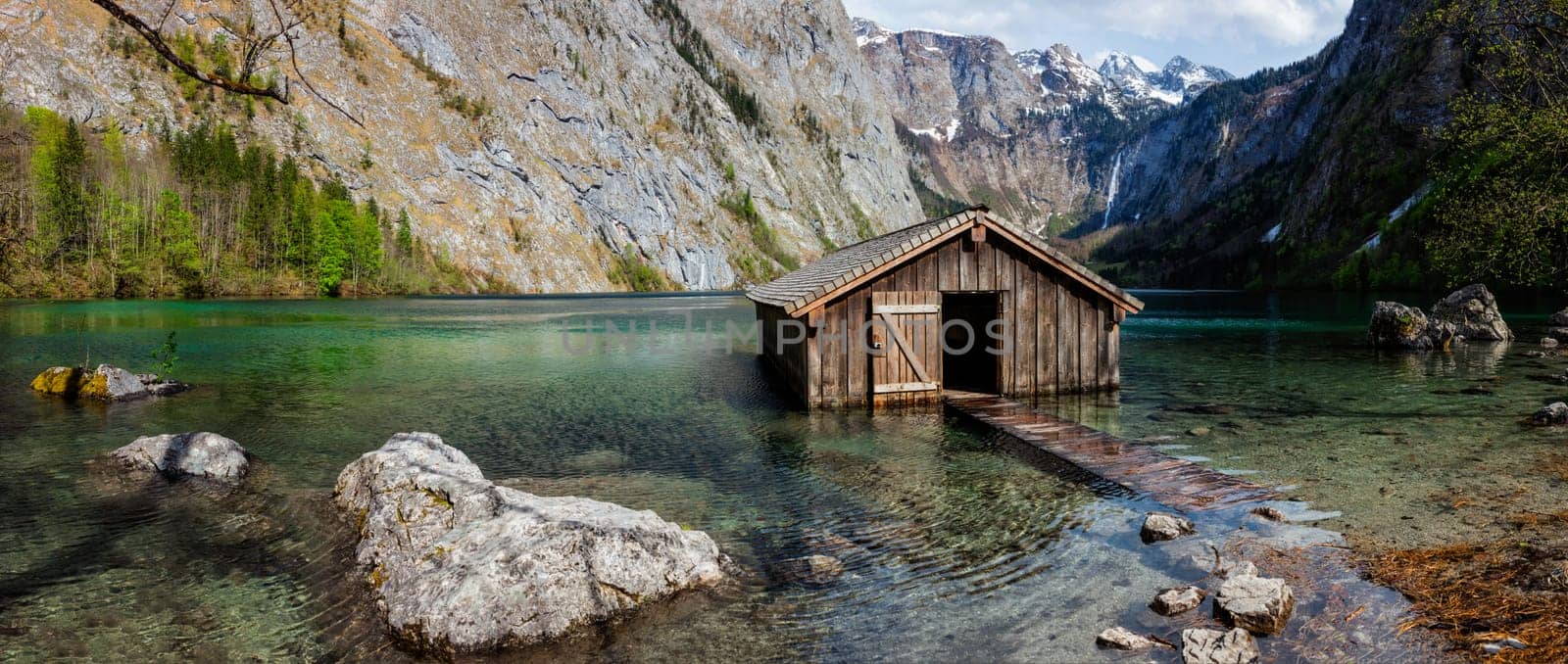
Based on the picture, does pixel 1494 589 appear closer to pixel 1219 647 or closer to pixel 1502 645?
pixel 1502 645

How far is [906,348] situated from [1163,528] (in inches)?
383

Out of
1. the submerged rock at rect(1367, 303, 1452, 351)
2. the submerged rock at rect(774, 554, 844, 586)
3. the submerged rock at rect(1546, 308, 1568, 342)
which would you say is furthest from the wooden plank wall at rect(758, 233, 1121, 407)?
the submerged rock at rect(1546, 308, 1568, 342)

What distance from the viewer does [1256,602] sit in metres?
6.29

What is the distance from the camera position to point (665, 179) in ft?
521

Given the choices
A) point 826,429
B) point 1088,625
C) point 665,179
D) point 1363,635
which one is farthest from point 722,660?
point 665,179

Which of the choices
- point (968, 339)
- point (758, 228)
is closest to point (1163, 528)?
point (968, 339)

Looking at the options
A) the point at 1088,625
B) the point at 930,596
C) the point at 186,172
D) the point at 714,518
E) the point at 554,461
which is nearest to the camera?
the point at 1088,625

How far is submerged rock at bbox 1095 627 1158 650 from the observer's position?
237 inches

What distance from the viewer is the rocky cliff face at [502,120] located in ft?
322

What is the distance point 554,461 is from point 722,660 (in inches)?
340

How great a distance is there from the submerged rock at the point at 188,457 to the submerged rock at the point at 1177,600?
13.6 metres

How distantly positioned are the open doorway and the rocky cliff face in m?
105

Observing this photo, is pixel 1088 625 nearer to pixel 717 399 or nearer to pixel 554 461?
pixel 554 461

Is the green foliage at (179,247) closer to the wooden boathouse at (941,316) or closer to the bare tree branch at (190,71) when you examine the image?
the wooden boathouse at (941,316)
